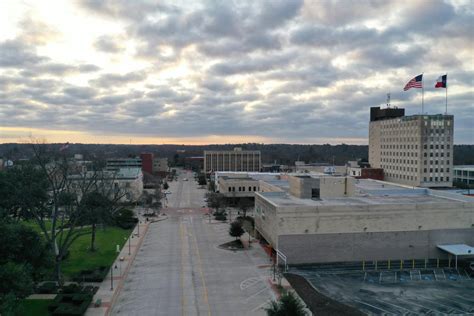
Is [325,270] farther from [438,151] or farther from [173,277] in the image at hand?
[438,151]

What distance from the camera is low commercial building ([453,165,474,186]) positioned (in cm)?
11562

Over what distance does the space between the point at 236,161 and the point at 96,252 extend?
112645mm

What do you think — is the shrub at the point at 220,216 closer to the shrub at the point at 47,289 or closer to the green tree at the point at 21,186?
the green tree at the point at 21,186

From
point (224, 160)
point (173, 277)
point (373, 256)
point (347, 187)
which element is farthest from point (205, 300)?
point (224, 160)

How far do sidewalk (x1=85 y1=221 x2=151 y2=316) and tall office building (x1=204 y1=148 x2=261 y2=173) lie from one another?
104m

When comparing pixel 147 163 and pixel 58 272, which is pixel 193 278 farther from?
pixel 147 163

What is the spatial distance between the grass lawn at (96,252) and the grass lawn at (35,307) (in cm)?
711

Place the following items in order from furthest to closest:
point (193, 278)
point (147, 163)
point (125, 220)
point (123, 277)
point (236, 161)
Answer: point (236, 161), point (147, 163), point (125, 220), point (123, 277), point (193, 278)

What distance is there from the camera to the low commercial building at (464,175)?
115625 millimetres

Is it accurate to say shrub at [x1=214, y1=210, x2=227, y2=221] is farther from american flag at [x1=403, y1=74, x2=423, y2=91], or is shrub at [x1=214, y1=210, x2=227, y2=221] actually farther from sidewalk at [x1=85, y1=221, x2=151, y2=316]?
american flag at [x1=403, y1=74, x2=423, y2=91]

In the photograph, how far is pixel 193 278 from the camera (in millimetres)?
38188

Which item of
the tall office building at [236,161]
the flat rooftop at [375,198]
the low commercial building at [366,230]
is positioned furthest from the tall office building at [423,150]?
the tall office building at [236,161]

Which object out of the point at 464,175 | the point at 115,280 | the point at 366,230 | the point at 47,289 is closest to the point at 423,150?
the point at 464,175

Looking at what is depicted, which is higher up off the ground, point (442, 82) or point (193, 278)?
point (442, 82)
